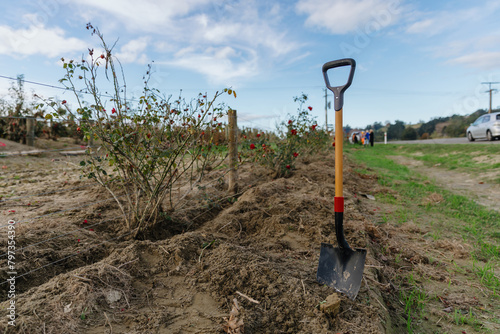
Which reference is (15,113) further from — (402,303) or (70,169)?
(402,303)

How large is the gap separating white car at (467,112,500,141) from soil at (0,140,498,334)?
14333 millimetres

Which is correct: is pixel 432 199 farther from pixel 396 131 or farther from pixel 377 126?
pixel 377 126

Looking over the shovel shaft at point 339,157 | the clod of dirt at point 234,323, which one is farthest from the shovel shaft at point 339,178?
the clod of dirt at point 234,323

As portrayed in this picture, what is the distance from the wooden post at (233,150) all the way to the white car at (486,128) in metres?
15.6

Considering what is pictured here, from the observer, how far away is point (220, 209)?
4.68 m

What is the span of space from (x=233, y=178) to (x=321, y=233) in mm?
2142

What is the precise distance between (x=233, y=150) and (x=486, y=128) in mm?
16203

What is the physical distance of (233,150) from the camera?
5164mm

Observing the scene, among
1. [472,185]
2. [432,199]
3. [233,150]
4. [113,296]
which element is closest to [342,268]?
[113,296]

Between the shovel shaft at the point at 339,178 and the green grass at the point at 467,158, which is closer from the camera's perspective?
the shovel shaft at the point at 339,178

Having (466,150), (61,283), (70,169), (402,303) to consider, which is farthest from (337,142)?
(466,150)

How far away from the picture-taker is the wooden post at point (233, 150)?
5.02m

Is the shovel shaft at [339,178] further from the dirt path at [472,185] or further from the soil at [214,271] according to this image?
the dirt path at [472,185]

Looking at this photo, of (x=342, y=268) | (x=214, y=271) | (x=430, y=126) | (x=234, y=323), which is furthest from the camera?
(x=430, y=126)
